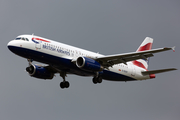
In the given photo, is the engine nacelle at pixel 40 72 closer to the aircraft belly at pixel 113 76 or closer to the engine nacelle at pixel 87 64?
the engine nacelle at pixel 87 64

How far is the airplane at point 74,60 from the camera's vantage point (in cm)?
3622

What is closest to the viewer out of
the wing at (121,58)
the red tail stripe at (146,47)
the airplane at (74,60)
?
the airplane at (74,60)

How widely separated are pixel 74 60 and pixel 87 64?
1782 mm

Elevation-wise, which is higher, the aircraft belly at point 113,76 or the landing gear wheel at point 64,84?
the aircraft belly at point 113,76

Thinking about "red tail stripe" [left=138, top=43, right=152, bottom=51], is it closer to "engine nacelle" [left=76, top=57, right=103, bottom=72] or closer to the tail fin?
the tail fin


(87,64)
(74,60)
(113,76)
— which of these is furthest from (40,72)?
(113,76)

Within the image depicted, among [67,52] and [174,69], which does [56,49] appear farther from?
[174,69]

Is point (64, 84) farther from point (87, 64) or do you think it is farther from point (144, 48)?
point (144, 48)

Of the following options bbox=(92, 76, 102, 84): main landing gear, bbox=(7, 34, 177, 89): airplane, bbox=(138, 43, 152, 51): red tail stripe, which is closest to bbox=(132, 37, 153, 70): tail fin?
bbox=(138, 43, 152, 51): red tail stripe

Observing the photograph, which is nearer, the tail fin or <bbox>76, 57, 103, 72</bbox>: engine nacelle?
<bbox>76, 57, 103, 72</bbox>: engine nacelle

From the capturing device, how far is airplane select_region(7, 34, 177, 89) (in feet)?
119

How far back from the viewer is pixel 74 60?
127 feet

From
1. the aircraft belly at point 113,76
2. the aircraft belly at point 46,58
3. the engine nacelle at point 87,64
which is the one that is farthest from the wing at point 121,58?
the aircraft belly at point 46,58

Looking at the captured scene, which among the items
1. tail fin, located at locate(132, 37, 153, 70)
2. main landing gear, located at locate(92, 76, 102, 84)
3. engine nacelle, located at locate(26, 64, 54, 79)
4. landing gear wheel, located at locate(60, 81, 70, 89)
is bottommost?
main landing gear, located at locate(92, 76, 102, 84)
